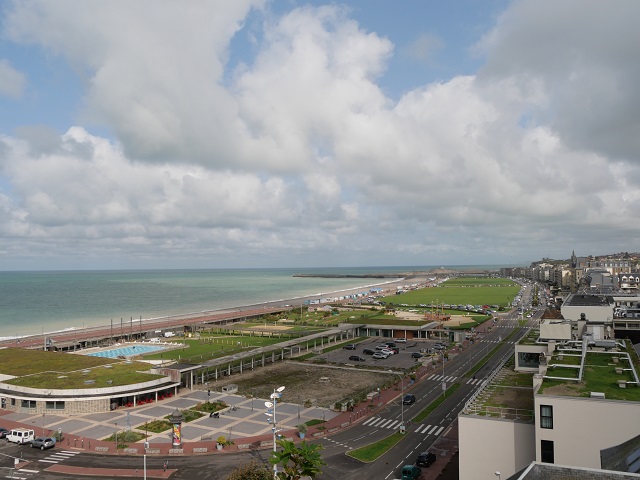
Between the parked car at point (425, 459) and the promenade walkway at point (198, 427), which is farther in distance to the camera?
the promenade walkway at point (198, 427)

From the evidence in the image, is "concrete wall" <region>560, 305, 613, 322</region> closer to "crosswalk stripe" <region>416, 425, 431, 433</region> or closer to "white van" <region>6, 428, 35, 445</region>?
"crosswalk stripe" <region>416, 425, 431, 433</region>

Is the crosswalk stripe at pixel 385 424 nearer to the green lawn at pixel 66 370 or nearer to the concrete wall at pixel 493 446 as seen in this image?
the concrete wall at pixel 493 446

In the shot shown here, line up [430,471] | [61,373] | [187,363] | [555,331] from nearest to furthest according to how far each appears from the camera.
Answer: [430,471] → [555,331] → [61,373] → [187,363]

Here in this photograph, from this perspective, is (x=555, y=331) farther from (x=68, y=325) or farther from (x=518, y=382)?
(x=68, y=325)

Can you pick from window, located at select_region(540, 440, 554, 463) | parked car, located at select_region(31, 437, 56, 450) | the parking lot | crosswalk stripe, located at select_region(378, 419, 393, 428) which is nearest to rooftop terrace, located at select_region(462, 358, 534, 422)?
window, located at select_region(540, 440, 554, 463)

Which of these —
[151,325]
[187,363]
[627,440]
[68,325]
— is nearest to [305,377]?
[187,363]

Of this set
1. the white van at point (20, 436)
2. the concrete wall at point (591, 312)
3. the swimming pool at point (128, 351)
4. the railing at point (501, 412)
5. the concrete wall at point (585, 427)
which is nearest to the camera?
the concrete wall at point (585, 427)

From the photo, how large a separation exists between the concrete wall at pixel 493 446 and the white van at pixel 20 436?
126 ft

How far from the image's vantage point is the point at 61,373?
61594 millimetres

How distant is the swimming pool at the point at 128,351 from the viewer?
87188 millimetres

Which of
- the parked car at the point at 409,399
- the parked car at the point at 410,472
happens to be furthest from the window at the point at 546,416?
the parked car at the point at 409,399

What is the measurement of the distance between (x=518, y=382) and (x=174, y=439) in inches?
1262

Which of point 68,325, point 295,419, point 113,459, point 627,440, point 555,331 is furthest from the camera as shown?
point 68,325

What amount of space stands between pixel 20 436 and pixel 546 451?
4440 centimetres
